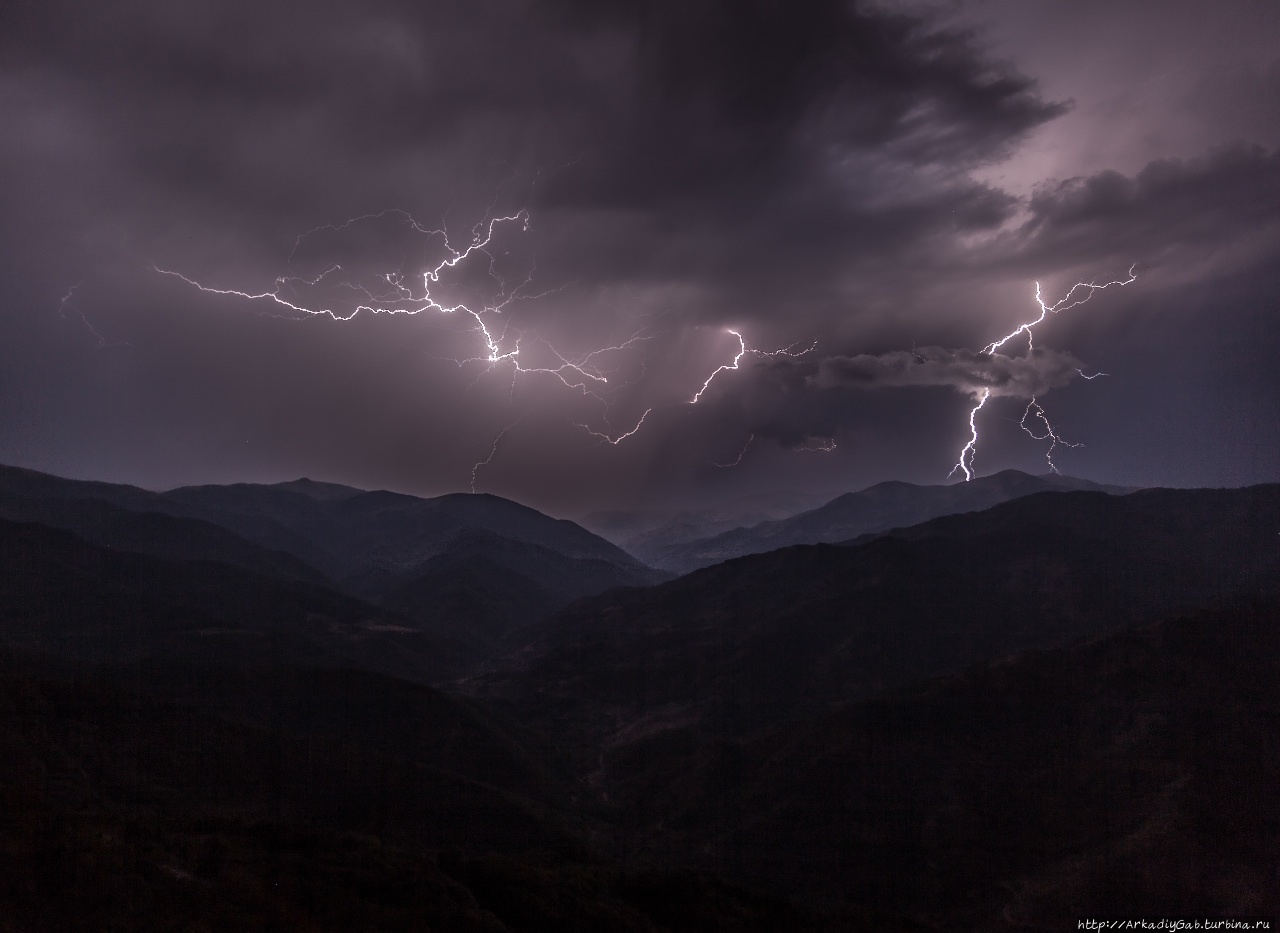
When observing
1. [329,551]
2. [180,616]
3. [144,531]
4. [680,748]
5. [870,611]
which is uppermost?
[329,551]

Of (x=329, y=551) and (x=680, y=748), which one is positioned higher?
(x=329, y=551)

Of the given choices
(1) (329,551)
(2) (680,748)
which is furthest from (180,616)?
(1) (329,551)

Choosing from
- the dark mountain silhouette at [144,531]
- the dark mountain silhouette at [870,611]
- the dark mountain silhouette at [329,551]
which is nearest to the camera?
the dark mountain silhouette at [870,611]

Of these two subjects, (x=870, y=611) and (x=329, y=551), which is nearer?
(x=870, y=611)

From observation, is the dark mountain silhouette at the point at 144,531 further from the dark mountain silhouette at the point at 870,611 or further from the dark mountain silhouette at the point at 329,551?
the dark mountain silhouette at the point at 870,611

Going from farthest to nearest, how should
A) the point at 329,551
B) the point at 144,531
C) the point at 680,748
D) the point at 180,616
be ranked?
the point at 329,551 < the point at 144,531 < the point at 180,616 < the point at 680,748

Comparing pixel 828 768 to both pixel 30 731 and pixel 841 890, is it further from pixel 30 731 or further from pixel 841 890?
pixel 30 731

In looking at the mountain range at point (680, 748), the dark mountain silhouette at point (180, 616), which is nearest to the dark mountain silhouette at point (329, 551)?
the dark mountain silhouette at point (180, 616)

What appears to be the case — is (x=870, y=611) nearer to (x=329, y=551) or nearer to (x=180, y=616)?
(x=180, y=616)
